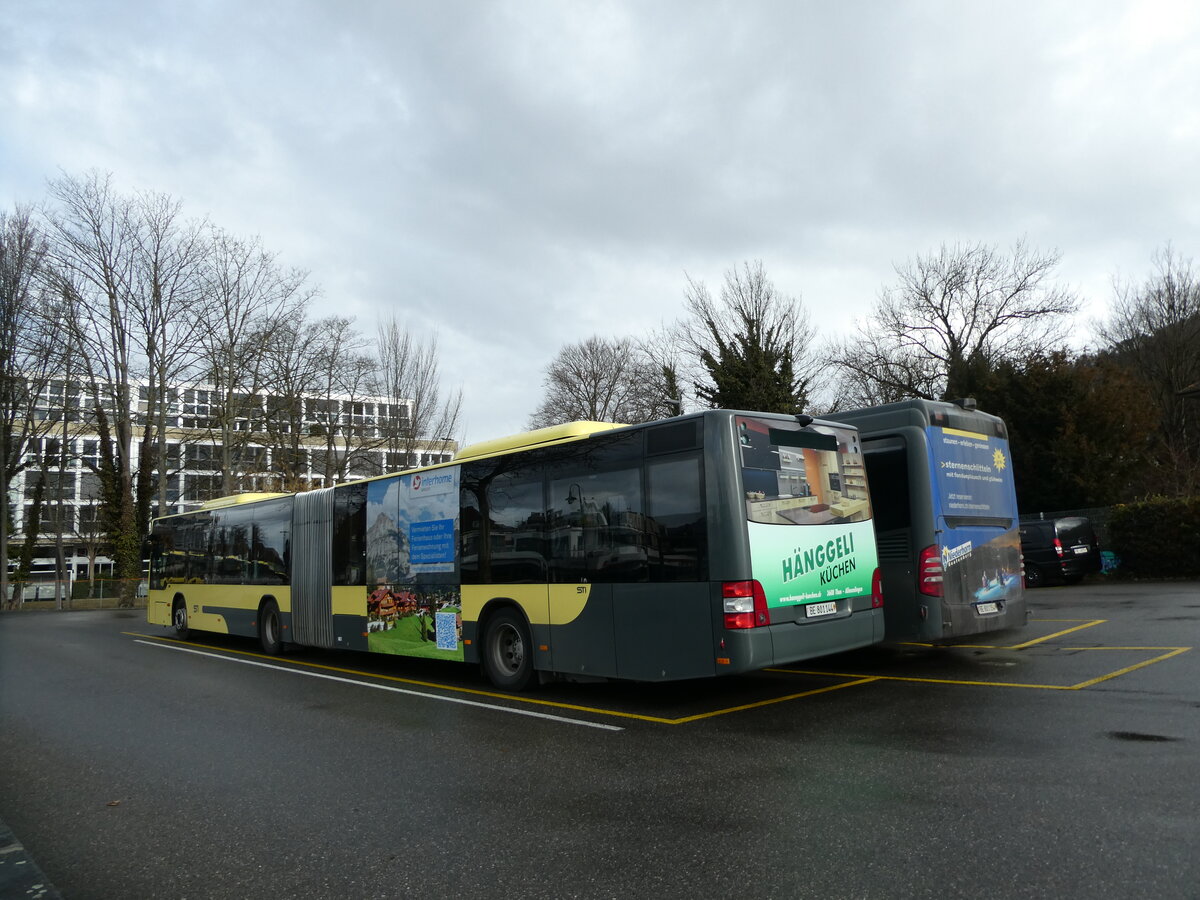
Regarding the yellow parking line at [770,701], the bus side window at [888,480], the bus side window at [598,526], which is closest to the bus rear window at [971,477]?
the bus side window at [888,480]

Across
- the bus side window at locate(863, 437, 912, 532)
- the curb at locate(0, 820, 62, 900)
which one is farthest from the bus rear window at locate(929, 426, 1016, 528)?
the curb at locate(0, 820, 62, 900)

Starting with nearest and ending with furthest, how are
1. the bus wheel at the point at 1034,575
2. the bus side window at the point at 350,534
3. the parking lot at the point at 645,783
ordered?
the parking lot at the point at 645,783, the bus side window at the point at 350,534, the bus wheel at the point at 1034,575

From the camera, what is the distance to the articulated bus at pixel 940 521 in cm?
967

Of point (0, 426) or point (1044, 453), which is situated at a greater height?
point (0, 426)

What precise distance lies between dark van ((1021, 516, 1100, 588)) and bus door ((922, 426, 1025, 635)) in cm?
1189

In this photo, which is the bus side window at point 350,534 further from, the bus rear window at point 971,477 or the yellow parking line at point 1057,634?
the yellow parking line at point 1057,634

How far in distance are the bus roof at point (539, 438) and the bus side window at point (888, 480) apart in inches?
129

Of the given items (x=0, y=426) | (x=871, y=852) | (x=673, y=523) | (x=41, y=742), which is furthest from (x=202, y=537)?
(x=0, y=426)

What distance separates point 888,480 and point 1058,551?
14.1 metres

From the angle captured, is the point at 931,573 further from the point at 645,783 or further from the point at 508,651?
the point at 645,783

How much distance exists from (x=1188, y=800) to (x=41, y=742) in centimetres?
923

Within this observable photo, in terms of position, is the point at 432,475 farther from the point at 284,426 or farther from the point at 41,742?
→ the point at 284,426

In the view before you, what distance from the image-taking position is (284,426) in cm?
4169

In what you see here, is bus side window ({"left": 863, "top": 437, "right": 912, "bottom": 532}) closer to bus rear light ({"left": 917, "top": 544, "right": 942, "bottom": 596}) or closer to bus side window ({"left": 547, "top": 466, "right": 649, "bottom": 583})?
bus rear light ({"left": 917, "top": 544, "right": 942, "bottom": 596})
